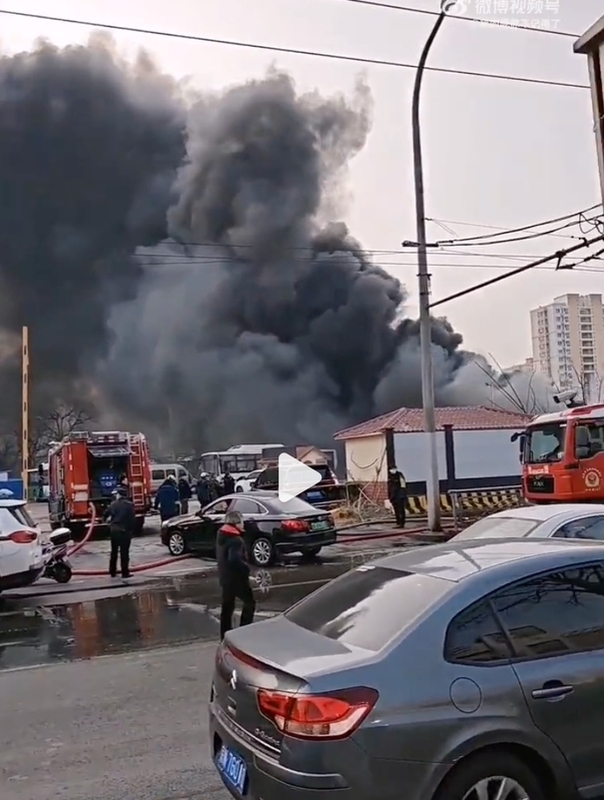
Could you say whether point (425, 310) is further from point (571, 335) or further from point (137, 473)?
point (571, 335)

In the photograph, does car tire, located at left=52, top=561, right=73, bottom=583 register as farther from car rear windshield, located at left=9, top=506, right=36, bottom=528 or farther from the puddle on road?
car rear windshield, located at left=9, top=506, right=36, bottom=528

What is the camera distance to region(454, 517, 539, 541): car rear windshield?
7.16 m

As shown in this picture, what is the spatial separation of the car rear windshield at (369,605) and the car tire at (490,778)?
0.56 m

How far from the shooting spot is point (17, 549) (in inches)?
429

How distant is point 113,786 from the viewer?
4.46 metres

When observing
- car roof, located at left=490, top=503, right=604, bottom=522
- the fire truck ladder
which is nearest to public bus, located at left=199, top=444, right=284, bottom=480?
the fire truck ladder

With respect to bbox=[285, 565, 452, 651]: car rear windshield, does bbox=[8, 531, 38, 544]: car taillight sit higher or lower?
lower

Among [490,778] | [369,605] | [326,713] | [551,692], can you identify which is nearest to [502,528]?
[369,605]

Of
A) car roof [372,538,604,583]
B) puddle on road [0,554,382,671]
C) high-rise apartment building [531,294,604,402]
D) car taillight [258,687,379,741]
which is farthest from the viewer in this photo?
high-rise apartment building [531,294,604,402]

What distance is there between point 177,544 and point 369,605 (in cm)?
1315

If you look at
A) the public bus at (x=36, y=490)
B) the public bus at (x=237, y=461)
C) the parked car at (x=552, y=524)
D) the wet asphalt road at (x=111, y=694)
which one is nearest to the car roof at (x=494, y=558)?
the wet asphalt road at (x=111, y=694)

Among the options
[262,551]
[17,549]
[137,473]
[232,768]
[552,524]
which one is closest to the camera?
[232,768]

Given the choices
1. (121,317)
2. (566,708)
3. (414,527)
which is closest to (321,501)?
(414,527)

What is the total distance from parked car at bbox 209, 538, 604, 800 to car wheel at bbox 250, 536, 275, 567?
10.3 m
